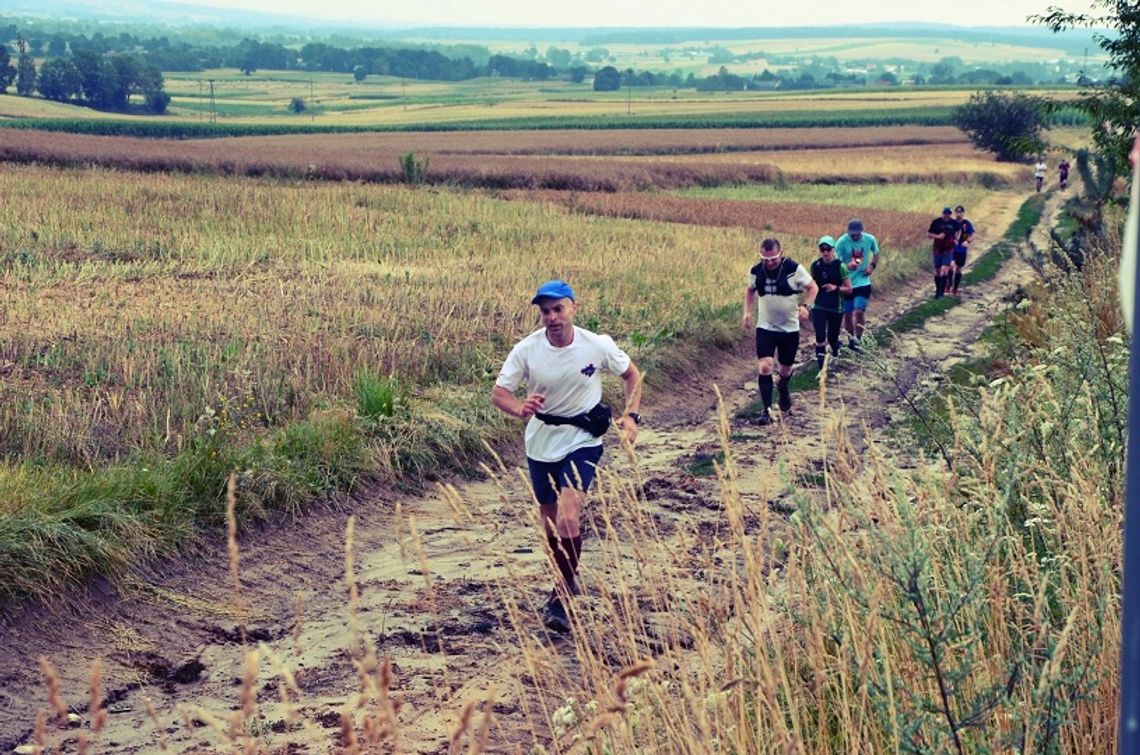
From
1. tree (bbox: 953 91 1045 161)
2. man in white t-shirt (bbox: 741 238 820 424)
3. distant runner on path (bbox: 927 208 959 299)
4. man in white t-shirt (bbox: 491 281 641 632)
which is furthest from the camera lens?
tree (bbox: 953 91 1045 161)

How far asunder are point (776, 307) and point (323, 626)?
6437 mm

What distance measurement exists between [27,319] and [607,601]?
12.8m

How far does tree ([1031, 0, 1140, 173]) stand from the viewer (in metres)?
19.2

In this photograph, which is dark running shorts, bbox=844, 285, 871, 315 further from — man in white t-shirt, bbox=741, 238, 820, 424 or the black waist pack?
the black waist pack

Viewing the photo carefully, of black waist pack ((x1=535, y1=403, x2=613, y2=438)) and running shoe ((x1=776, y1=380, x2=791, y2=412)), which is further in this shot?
running shoe ((x1=776, y1=380, x2=791, y2=412))

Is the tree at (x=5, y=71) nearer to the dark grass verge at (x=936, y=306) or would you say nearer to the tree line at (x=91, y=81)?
the tree line at (x=91, y=81)

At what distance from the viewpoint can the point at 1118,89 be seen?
20.3m

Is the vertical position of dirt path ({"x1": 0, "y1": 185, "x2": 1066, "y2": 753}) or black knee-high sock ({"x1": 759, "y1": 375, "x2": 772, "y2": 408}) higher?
black knee-high sock ({"x1": 759, "y1": 375, "x2": 772, "y2": 408})

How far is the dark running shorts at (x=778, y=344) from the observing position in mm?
13719

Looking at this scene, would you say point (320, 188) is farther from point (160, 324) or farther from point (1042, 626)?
point (1042, 626)

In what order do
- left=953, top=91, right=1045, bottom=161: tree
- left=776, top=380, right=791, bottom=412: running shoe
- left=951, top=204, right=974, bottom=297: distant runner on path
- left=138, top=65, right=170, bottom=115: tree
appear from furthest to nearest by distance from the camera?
left=138, top=65, right=170, bottom=115: tree → left=953, top=91, right=1045, bottom=161: tree → left=951, top=204, right=974, bottom=297: distant runner on path → left=776, top=380, right=791, bottom=412: running shoe

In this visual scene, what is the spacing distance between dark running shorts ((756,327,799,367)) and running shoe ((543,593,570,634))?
613 cm

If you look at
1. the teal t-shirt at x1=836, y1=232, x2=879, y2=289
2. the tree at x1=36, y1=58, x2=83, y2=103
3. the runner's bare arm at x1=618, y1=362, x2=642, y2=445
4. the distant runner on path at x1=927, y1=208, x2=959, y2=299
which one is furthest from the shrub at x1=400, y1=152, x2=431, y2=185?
the tree at x1=36, y1=58, x2=83, y2=103

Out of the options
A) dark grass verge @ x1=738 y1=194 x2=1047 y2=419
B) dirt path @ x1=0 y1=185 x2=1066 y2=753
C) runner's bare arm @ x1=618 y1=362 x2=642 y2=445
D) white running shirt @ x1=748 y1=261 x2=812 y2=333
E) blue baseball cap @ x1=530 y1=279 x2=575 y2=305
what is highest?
blue baseball cap @ x1=530 y1=279 x2=575 y2=305
